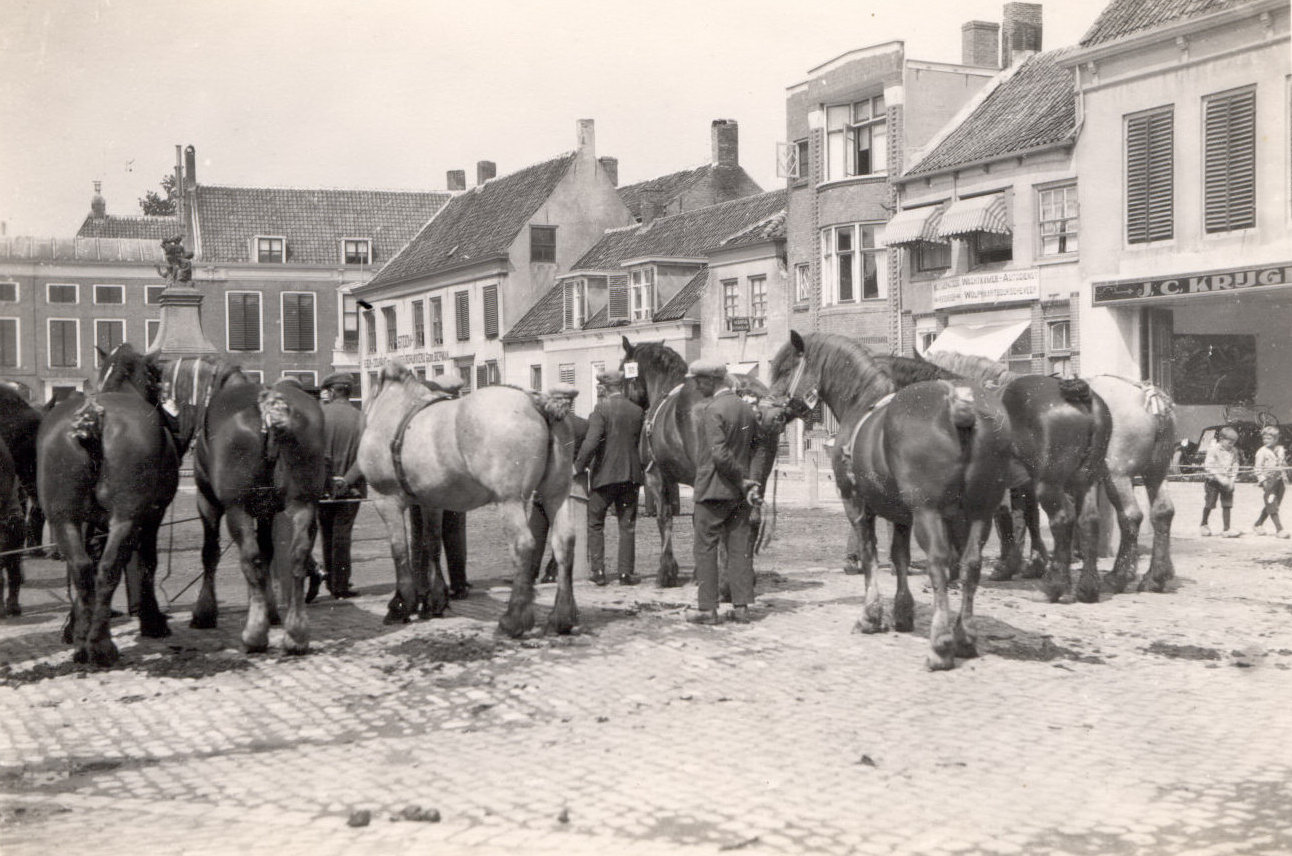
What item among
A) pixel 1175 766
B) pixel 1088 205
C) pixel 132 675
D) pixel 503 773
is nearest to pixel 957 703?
pixel 1175 766

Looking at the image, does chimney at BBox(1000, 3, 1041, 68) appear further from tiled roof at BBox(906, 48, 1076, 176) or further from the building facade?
the building facade

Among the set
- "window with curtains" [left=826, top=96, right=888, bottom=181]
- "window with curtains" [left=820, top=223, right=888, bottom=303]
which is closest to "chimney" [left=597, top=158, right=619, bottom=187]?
"window with curtains" [left=826, top=96, right=888, bottom=181]

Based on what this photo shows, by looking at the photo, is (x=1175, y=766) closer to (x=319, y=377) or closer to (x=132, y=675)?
(x=132, y=675)

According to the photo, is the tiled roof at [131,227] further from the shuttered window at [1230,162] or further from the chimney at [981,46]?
the shuttered window at [1230,162]

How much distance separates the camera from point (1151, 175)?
66.6 ft

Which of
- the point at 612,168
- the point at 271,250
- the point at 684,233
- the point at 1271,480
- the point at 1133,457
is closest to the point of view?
the point at 1133,457

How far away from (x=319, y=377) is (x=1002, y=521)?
166 ft

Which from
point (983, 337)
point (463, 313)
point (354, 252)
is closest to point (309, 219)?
point (354, 252)

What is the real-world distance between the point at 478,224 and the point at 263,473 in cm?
4608

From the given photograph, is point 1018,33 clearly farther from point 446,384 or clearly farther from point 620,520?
point 446,384

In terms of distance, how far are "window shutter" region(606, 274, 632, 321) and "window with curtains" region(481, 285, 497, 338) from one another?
6.98 meters

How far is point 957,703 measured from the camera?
6777 mm

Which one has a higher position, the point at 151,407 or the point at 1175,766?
the point at 151,407

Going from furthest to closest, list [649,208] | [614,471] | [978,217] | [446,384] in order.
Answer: [649,208] → [978,217] → [614,471] → [446,384]
